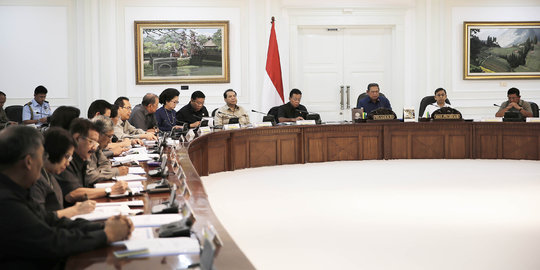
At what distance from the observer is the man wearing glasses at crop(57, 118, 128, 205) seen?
3.48 metres

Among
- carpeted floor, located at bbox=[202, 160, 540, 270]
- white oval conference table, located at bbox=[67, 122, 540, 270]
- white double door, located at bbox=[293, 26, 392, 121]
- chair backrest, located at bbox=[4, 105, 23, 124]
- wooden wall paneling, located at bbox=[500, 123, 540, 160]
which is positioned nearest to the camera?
white oval conference table, located at bbox=[67, 122, 540, 270]

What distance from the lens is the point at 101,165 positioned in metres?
4.40

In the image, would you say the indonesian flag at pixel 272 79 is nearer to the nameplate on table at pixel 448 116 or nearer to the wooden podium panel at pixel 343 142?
the wooden podium panel at pixel 343 142

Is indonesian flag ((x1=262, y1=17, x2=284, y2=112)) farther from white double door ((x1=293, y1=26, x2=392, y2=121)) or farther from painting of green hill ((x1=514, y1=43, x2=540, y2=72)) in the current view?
painting of green hill ((x1=514, y1=43, x2=540, y2=72))

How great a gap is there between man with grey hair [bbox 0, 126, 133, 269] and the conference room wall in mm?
8459

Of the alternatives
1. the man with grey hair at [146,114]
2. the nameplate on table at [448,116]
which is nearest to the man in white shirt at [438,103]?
the nameplate on table at [448,116]

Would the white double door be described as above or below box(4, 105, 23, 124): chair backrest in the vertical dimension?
above

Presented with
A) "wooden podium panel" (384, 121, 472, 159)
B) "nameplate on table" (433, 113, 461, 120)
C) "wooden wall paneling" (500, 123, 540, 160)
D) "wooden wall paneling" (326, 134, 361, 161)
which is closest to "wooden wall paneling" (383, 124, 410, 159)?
"wooden podium panel" (384, 121, 472, 159)

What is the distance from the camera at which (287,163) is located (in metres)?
9.40

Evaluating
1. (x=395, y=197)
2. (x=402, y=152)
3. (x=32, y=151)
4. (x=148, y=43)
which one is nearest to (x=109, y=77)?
(x=148, y=43)

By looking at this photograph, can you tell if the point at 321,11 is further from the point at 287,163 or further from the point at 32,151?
the point at 32,151

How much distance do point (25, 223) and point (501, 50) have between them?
1067 centimetres

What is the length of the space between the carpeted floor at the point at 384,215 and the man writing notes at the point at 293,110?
931 millimetres

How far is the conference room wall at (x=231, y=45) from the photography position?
1053 centimetres
